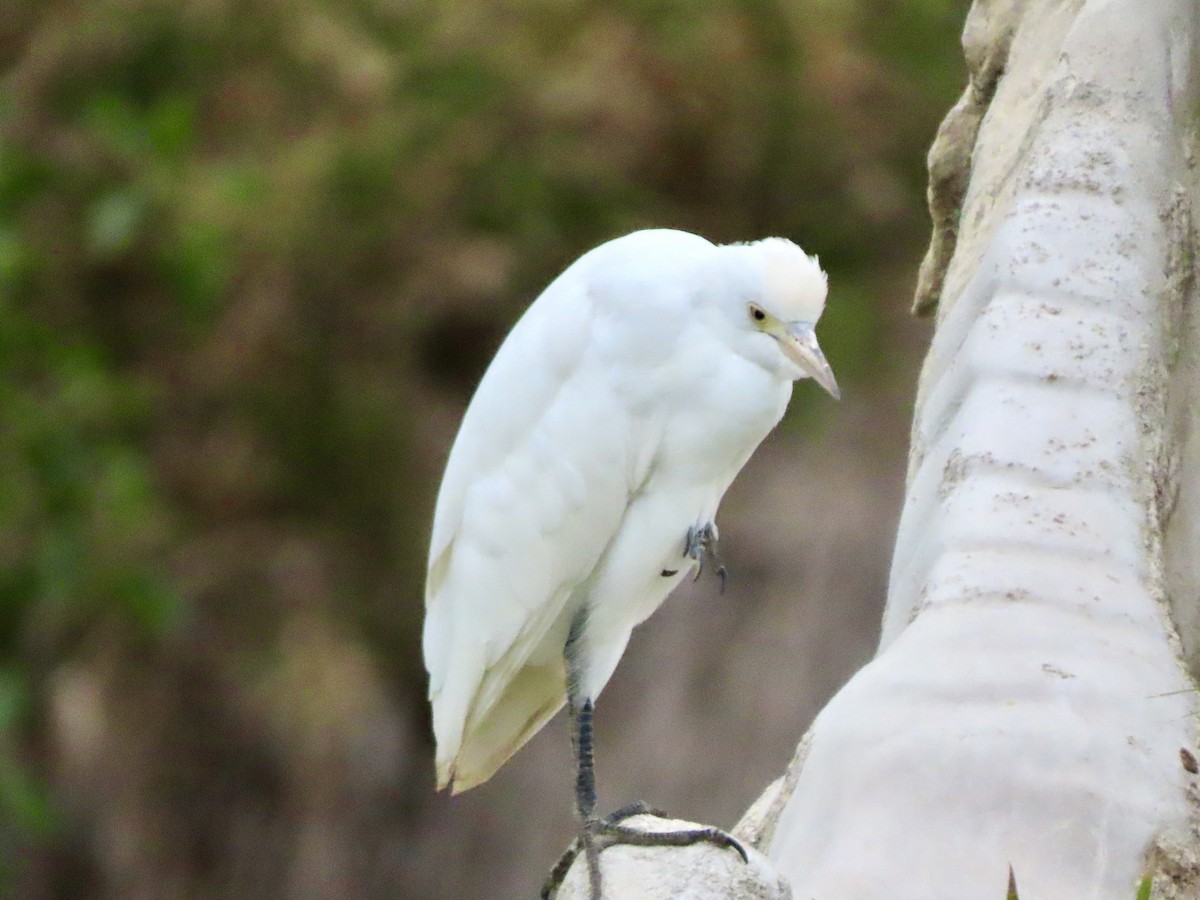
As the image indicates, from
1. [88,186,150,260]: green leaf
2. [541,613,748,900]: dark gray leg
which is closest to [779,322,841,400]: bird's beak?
[541,613,748,900]: dark gray leg

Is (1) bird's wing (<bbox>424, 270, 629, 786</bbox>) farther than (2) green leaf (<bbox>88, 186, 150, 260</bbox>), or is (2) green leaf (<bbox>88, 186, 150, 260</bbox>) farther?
(2) green leaf (<bbox>88, 186, 150, 260</bbox>)

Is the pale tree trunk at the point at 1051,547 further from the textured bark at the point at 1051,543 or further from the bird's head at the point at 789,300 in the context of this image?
the bird's head at the point at 789,300

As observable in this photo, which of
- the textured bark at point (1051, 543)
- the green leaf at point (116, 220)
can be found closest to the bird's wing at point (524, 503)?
the textured bark at point (1051, 543)

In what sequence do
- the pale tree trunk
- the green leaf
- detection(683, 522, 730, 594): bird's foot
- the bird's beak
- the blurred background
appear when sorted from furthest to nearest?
the blurred background
the green leaf
detection(683, 522, 730, 594): bird's foot
the bird's beak
the pale tree trunk

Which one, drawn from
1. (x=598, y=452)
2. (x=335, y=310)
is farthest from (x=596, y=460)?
(x=335, y=310)

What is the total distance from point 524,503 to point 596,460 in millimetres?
106

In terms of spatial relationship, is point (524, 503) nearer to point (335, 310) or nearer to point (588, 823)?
point (588, 823)

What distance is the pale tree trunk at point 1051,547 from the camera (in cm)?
161

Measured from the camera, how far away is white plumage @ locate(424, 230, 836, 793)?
183 centimetres

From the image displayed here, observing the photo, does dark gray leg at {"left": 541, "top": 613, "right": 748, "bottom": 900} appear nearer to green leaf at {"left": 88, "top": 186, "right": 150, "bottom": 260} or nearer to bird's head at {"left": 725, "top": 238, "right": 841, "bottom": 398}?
bird's head at {"left": 725, "top": 238, "right": 841, "bottom": 398}

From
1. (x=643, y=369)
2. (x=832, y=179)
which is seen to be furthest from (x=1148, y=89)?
(x=832, y=179)

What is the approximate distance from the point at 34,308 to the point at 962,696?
3986 millimetres

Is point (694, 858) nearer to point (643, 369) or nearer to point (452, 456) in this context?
point (643, 369)

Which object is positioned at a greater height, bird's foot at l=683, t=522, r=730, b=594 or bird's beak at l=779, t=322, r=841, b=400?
bird's beak at l=779, t=322, r=841, b=400
